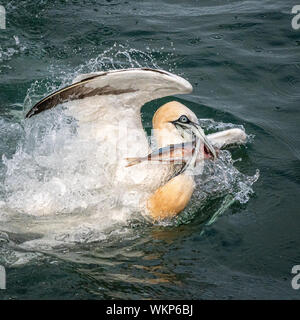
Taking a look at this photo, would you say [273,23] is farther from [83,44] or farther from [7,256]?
[7,256]

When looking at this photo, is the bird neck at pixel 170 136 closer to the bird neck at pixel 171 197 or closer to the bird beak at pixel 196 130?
the bird beak at pixel 196 130

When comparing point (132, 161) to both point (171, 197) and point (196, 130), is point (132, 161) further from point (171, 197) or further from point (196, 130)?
point (196, 130)

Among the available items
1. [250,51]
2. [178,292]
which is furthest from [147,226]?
[250,51]

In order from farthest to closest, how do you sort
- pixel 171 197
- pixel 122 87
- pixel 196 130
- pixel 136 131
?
pixel 136 131, pixel 196 130, pixel 171 197, pixel 122 87

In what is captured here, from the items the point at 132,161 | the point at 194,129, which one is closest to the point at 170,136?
the point at 194,129

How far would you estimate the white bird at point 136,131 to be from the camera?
22.5ft

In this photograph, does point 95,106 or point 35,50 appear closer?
point 95,106

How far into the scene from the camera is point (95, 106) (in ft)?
23.3

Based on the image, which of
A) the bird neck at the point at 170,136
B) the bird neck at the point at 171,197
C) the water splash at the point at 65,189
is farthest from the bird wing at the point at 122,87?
the bird neck at the point at 171,197

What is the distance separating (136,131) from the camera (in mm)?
7348

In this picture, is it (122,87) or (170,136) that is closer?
(122,87)

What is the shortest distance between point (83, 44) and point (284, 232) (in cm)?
522

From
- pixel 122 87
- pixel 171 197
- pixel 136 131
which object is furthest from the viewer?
pixel 136 131

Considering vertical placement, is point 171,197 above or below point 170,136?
below
